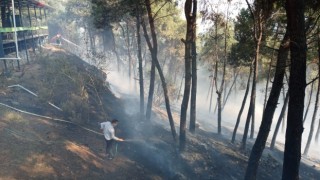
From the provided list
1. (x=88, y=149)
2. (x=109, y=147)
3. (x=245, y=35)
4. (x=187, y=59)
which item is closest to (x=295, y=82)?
(x=109, y=147)

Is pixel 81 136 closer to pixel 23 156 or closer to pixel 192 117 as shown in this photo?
pixel 23 156

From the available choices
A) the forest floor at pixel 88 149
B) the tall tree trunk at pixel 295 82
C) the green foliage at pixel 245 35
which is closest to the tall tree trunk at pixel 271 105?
the tall tree trunk at pixel 295 82

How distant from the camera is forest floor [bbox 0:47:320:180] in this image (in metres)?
11.9

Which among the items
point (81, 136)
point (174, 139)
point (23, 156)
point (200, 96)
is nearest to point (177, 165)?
point (174, 139)

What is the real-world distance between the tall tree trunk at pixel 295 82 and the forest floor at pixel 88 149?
7.11 metres

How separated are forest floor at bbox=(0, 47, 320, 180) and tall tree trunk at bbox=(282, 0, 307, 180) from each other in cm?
711

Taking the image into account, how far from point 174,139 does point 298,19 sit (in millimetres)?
12371

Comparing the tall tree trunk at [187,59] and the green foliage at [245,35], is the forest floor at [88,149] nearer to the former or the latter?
the tall tree trunk at [187,59]

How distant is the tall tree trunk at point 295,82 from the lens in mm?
8125

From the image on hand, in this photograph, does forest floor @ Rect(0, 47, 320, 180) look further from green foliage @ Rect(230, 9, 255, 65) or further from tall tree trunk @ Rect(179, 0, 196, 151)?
green foliage @ Rect(230, 9, 255, 65)

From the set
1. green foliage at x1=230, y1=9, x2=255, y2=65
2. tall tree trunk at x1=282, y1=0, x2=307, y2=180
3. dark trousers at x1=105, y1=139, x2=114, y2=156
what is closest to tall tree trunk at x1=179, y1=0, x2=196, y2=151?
dark trousers at x1=105, y1=139, x2=114, y2=156

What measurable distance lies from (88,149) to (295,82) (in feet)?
31.3

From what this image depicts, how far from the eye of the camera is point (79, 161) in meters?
12.9

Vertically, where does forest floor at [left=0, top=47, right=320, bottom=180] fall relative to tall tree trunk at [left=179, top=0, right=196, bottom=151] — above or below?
below
